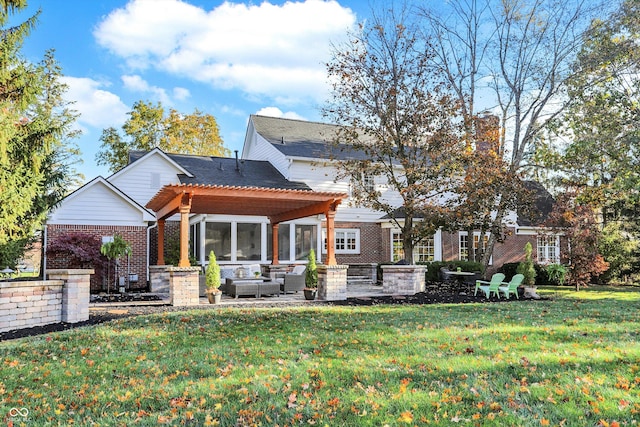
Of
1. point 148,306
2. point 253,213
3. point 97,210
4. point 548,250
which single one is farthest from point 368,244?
point 148,306

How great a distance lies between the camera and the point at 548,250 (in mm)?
27047

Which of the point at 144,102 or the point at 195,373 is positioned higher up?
the point at 144,102

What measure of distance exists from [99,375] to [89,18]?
1243 centimetres

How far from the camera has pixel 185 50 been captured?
17406mm

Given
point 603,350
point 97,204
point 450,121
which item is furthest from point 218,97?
point 603,350

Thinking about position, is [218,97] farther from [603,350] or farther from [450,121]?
[603,350]

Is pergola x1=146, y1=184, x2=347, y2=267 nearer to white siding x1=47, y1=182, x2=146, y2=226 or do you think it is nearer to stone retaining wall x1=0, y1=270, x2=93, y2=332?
white siding x1=47, y1=182, x2=146, y2=226

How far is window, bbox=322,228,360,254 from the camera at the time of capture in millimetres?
22719

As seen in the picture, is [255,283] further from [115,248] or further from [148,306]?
[115,248]

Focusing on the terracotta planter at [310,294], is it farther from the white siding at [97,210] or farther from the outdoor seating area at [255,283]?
the white siding at [97,210]

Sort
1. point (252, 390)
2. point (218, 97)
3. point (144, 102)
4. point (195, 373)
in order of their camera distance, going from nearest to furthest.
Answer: point (252, 390) → point (195, 373) → point (218, 97) → point (144, 102)

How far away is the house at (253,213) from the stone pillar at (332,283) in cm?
52

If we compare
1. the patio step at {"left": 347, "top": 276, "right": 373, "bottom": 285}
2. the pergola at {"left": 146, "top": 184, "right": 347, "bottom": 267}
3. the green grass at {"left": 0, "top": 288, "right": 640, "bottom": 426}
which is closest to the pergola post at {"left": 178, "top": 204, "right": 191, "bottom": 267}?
the pergola at {"left": 146, "top": 184, "right": 347, "bottom": 267}

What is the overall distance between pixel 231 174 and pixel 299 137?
4.86 meters
